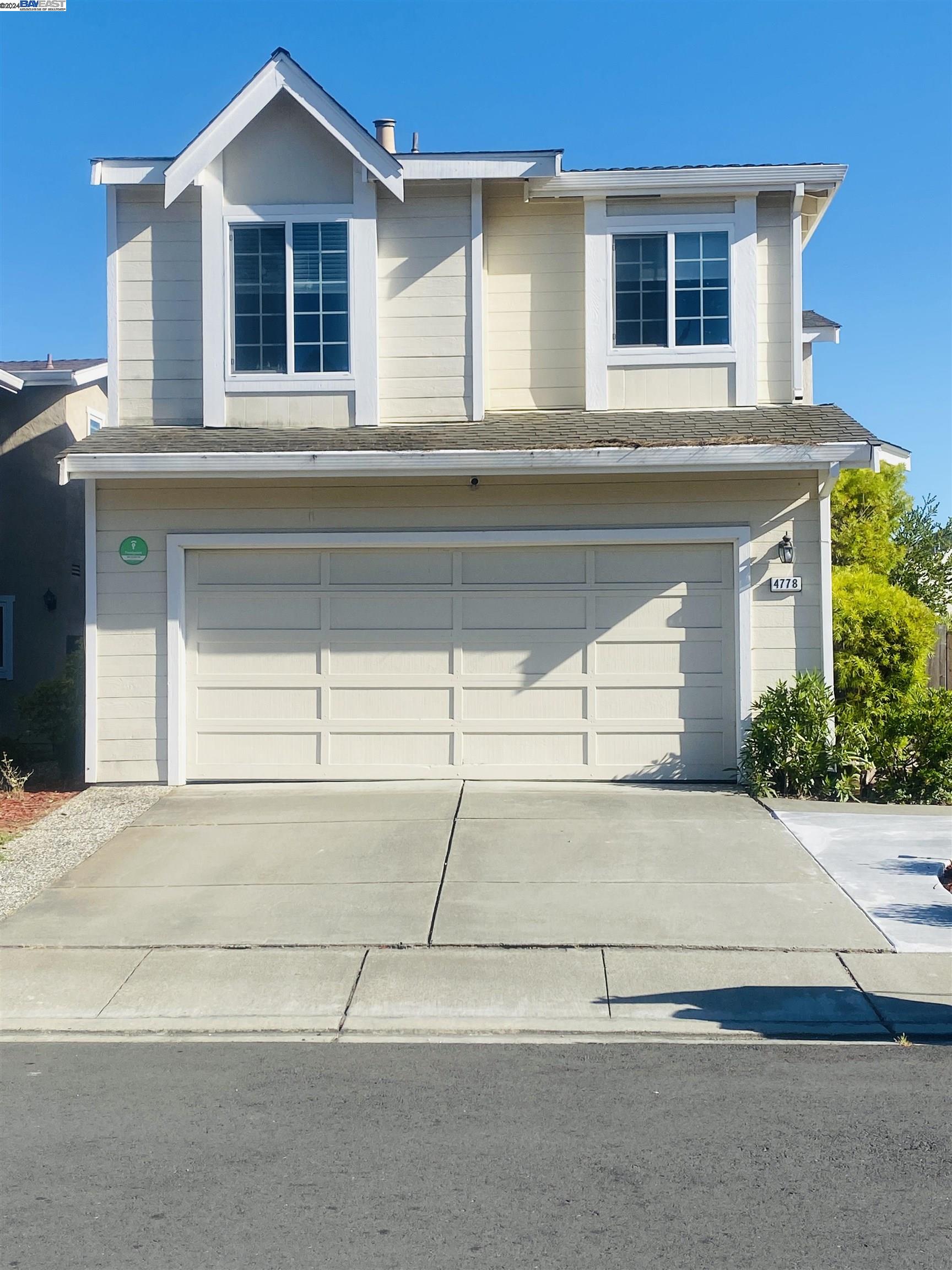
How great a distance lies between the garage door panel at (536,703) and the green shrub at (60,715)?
4688 millimetres

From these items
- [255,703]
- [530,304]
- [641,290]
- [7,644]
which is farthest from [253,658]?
[7,644]

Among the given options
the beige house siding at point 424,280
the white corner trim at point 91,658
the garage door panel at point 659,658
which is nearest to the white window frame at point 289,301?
the beige house siding at point 424,280

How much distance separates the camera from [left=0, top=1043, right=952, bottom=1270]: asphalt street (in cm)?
378

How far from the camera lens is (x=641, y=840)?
926 centimetres

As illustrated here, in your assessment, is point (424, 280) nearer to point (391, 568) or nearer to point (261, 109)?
point (261, 109)

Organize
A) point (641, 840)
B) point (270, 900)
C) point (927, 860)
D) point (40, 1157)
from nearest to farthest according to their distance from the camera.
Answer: point (40, 1157), point (270, 900), point (927, 860), point (641, 840)

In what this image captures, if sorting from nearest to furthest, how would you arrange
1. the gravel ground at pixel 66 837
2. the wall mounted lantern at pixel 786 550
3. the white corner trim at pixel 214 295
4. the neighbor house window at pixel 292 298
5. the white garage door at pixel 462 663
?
the gravel ground at pixel 66 837 < the wall mounted lantern at pixel 786 550 < the white garage door at pixel 462 663 < the white corner trim at pixel 214 295 < the neighbor house window at pixel 292 298

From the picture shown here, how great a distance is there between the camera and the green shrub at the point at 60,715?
1302cm

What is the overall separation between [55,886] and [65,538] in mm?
9641

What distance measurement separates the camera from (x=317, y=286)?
1180 centimetres

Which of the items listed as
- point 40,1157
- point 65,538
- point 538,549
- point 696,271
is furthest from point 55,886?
point 65,538

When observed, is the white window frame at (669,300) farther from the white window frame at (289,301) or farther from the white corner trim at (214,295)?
the white corner trim at (214,295)

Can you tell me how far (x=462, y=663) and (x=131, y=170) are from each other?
586cm

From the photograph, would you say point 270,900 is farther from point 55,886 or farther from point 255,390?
point 255,390
